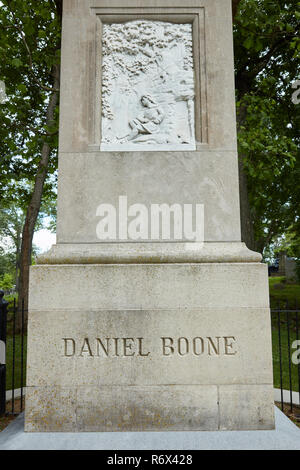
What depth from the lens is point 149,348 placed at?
393cm

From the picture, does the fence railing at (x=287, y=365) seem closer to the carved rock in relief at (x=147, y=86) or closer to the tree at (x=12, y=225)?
the carved rock in relief at (x=147, y=86)

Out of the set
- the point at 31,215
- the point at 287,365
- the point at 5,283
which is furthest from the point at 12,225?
the point at 287,365

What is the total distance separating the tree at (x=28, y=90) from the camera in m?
8.91

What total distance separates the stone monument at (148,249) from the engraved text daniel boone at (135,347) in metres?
0.01

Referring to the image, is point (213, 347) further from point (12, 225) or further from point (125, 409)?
point (12, 225)

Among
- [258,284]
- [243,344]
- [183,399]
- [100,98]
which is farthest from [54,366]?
[100,98]

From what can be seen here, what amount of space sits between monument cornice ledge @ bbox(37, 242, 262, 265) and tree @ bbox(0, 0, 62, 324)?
207 inches

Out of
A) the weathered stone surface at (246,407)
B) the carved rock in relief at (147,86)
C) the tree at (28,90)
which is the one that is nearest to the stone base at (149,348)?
the weathered stone surface at (246,407)

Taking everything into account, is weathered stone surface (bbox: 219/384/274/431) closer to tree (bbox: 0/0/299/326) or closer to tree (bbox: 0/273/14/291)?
tree (bbox: 0/0/299/326)

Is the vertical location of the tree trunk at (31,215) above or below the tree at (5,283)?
above

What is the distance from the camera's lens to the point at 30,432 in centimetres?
382

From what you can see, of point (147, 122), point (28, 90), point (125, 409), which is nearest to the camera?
point (125, 409)

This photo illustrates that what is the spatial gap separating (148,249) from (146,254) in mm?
100
